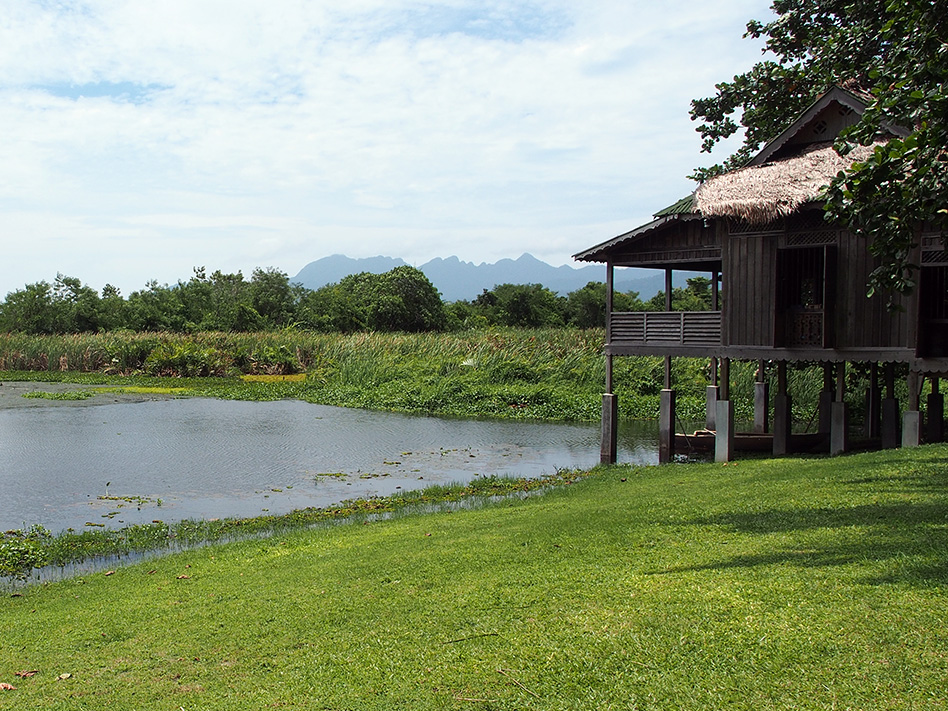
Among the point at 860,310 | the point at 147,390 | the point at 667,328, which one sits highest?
the point at 860,310

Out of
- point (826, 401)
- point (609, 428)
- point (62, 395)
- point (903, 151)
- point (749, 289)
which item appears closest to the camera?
point (903, 151)

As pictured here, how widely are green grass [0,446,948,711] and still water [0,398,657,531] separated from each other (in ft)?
15.4

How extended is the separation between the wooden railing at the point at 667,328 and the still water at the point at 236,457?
3023 mm

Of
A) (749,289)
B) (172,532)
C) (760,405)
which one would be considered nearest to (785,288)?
(749,289)

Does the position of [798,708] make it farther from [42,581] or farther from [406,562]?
[42,581]

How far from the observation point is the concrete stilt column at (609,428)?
19.5m

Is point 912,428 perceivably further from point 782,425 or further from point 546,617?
point 546,617

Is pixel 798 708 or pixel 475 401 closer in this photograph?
pixel 798 708

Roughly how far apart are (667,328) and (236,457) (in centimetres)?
965

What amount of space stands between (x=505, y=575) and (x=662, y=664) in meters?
2.61

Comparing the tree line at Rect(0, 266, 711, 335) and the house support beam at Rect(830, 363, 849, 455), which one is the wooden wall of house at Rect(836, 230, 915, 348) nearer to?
the house support beam at Rect(830, 363, 849, 455)

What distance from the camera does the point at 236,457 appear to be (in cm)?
2073

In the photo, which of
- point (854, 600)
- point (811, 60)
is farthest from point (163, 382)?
point (854, 600)

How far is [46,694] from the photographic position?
6.41m
